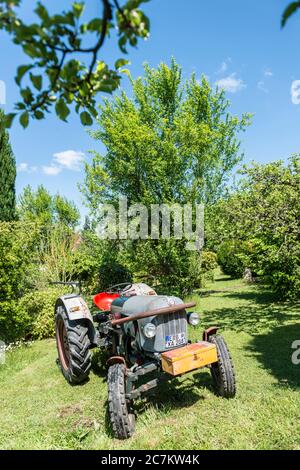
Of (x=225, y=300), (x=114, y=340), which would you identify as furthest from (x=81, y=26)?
(x=225, y=300)

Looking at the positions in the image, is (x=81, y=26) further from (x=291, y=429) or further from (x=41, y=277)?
(x=41, y=277)

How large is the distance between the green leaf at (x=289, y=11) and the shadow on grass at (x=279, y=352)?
4.36 metres

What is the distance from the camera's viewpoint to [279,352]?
5863 mm

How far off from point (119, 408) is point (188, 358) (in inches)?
34.2

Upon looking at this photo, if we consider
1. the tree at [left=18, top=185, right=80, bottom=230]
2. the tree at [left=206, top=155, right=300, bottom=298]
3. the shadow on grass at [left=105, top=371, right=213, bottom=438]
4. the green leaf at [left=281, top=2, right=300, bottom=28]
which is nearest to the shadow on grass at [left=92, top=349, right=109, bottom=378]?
the shadow on grass at [left=105, top=371, right=213, bottom=438]

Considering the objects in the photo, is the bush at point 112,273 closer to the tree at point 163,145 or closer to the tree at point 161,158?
the tree at point 161,158

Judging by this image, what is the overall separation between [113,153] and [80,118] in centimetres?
1162

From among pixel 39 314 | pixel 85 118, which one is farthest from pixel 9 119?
pixel 39 314

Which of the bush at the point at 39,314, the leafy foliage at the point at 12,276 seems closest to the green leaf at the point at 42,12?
the leafy foliage at the point at 12,276

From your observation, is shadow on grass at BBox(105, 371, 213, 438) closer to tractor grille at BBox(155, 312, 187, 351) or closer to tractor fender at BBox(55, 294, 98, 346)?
tractor grille at BBox(155, 312, 187, 351)

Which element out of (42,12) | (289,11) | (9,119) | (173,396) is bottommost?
(173,396)

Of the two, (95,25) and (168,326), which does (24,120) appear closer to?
(95,25)

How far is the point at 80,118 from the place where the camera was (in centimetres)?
186

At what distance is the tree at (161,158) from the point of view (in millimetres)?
11570
